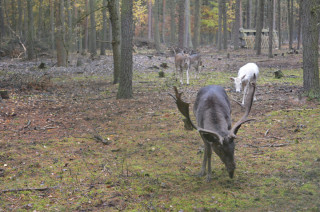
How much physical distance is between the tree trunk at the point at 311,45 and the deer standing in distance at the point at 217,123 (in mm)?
5122

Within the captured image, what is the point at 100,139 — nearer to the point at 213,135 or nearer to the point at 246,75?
the point at 213,135

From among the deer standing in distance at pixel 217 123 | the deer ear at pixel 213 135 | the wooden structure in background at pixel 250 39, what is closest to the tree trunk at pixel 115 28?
the deer standing in distance at pixel 217 123

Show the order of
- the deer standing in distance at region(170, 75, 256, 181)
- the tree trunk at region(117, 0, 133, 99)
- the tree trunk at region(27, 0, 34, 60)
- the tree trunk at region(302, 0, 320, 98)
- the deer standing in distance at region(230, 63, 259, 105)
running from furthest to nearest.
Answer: the tree trunk at region(27, 0, 34, 60) → the tree trunk at region(117, 0, 133, 99) → the deer standing in distance at region(230, 63, 259, 105) → the tree trunk at region(302, 0, 320, 98) → the deer standing in distance at region(170, 75, 256, 181)

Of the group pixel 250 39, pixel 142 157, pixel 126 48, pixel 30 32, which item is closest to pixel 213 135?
pixel 142 157

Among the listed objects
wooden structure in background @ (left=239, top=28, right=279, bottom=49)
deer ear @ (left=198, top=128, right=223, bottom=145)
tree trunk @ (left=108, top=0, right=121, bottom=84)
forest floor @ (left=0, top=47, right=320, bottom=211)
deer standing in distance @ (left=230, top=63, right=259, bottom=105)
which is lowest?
forest floor @ (left=0, top=47, right=320, bottom=211)

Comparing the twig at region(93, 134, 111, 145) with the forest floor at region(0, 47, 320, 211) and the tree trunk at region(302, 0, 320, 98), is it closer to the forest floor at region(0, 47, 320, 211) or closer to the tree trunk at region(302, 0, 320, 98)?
the forest floor at region(0, 47, 320, 211)

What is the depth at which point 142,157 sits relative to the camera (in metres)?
7.32

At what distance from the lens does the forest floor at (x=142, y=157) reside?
522cm

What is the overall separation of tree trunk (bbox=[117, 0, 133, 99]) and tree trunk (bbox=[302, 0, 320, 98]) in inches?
230

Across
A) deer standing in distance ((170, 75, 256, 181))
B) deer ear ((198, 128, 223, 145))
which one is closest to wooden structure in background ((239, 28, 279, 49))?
deer standing in distance ((170, 75, 256, 181))

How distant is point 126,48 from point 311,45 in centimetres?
624

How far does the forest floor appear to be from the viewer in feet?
17.1

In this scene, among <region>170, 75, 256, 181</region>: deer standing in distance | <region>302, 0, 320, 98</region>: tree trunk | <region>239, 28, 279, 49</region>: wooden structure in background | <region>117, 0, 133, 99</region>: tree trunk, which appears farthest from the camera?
<region>239, 28, 279, 49</region>: wooden structure in background

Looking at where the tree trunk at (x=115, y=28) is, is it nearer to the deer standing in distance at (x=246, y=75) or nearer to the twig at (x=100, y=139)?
the deer standing in distance at (x=246, y=75)
